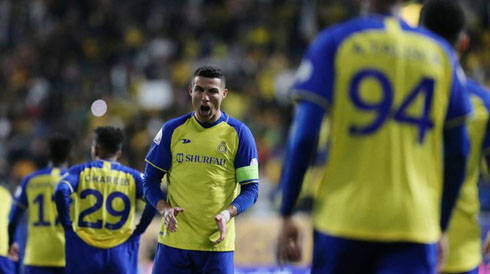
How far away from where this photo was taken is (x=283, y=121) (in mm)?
17312

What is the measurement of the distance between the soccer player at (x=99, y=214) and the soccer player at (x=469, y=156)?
331 cm

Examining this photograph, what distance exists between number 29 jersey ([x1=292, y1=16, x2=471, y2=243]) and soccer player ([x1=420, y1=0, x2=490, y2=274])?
106cm

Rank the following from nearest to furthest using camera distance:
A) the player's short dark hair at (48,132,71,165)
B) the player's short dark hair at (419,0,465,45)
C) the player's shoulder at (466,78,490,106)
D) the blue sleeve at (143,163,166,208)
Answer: the player's short dark hair at (419,0,465,45) < the player's shoulder at (466,78,490,106) < the blue sleeve at (143,163,166,208) < the player's short dark hair at (48,132,71,165)

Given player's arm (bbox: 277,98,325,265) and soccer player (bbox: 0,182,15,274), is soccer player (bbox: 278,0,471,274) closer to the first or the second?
player's arm (bbox: 277,98,325,265)

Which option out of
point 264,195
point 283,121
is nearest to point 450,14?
point 264,195

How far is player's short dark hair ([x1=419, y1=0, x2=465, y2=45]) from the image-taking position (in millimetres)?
4395

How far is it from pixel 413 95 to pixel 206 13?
18.8 m

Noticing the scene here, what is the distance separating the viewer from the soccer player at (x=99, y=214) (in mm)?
7027

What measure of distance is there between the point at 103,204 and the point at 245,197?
157 centimetres

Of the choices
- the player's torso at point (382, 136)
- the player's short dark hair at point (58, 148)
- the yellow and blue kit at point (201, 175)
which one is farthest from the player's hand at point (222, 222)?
the player's short dark hair at point (58, 148)

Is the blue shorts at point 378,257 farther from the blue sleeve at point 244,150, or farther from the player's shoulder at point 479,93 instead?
the blue sleeve at point 244,150

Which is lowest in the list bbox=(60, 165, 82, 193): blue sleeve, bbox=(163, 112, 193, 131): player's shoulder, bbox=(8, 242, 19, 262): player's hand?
bbox=(8, 242, 19, 262): player's hand

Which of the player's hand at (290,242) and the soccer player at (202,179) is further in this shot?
the soccer player at (202,179)

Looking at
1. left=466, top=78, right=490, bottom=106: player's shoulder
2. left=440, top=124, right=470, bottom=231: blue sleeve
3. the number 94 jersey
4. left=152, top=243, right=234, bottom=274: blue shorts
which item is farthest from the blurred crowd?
left=440, top=124, right=470, bottom=231: blue sleeve
